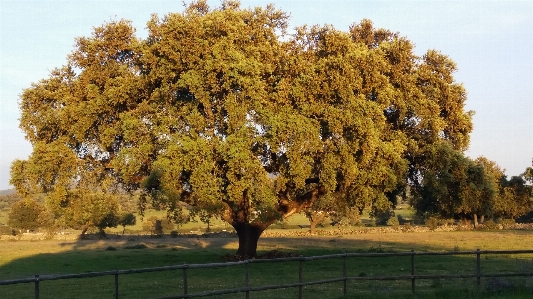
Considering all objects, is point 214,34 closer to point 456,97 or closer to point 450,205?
point 456,97

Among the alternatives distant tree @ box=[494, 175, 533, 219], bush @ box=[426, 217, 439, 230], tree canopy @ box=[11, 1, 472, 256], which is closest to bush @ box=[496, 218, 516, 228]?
distant tree @ box=[494, 175, 533, 219]

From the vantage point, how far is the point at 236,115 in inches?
1128

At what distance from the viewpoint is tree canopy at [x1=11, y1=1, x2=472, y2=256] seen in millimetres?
28609

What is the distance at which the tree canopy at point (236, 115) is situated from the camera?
28609 millimetres

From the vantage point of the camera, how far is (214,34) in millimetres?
30047

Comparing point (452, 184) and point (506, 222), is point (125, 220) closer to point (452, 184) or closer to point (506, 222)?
point (506, 222)

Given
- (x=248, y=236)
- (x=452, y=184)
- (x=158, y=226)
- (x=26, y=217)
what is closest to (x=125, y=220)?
(x=158, y=226)

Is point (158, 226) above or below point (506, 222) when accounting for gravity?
below

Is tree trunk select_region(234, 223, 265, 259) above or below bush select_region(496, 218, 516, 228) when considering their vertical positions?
above

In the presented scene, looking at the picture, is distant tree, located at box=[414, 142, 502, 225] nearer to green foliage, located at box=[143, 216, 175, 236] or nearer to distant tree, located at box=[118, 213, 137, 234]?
distant tree, located at box=[118, 213, 137, 234]

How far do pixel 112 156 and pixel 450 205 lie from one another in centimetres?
1870

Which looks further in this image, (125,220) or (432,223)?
(125,220)

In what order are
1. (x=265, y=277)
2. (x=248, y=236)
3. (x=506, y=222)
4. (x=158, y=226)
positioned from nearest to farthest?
1. (x=265, y=277)
2. (x=248, y=236)
3. (x=506, y=222)
4. (x=158, y=226)

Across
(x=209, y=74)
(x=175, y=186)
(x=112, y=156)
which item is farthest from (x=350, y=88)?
(x=112, y=156)
